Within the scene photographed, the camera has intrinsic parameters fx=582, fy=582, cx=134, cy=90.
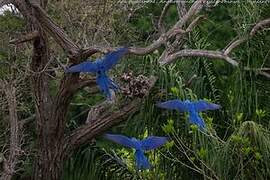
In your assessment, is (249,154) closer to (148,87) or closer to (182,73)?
(148,87)

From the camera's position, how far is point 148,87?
3.28 m

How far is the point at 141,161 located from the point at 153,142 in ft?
0.67

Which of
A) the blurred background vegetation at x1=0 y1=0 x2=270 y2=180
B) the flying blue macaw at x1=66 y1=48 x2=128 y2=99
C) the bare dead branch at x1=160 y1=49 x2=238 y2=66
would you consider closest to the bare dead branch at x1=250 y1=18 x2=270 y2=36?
the blurred background vegetation at x1=0 y1=0 x2=270 y2=180

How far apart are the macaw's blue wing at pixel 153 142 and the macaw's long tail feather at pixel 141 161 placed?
86mm

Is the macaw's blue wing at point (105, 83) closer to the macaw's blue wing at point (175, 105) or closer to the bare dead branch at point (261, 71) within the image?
the macaw's blue wing at point (175, 105)

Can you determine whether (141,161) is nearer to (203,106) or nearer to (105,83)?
(203,106)

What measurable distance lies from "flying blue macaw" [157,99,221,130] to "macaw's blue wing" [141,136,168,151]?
17cm

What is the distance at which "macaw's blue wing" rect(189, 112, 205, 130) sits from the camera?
2.80 m

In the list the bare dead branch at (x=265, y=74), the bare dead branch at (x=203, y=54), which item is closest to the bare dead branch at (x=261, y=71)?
the bare dead branch at (x=265, y=74)

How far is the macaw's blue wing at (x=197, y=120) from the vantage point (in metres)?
2.80

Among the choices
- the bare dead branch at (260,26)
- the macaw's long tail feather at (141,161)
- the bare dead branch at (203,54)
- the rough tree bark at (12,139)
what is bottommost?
the rough tree bark at (12,139)

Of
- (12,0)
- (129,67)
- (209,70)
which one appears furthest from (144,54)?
(12,0)

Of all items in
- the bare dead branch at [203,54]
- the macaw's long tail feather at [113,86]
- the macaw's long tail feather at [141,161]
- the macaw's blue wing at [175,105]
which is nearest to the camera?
the macaw's blue wing at [175,105]

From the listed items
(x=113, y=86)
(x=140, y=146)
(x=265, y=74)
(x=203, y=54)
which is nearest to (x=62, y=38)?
(x=113, y=86)
